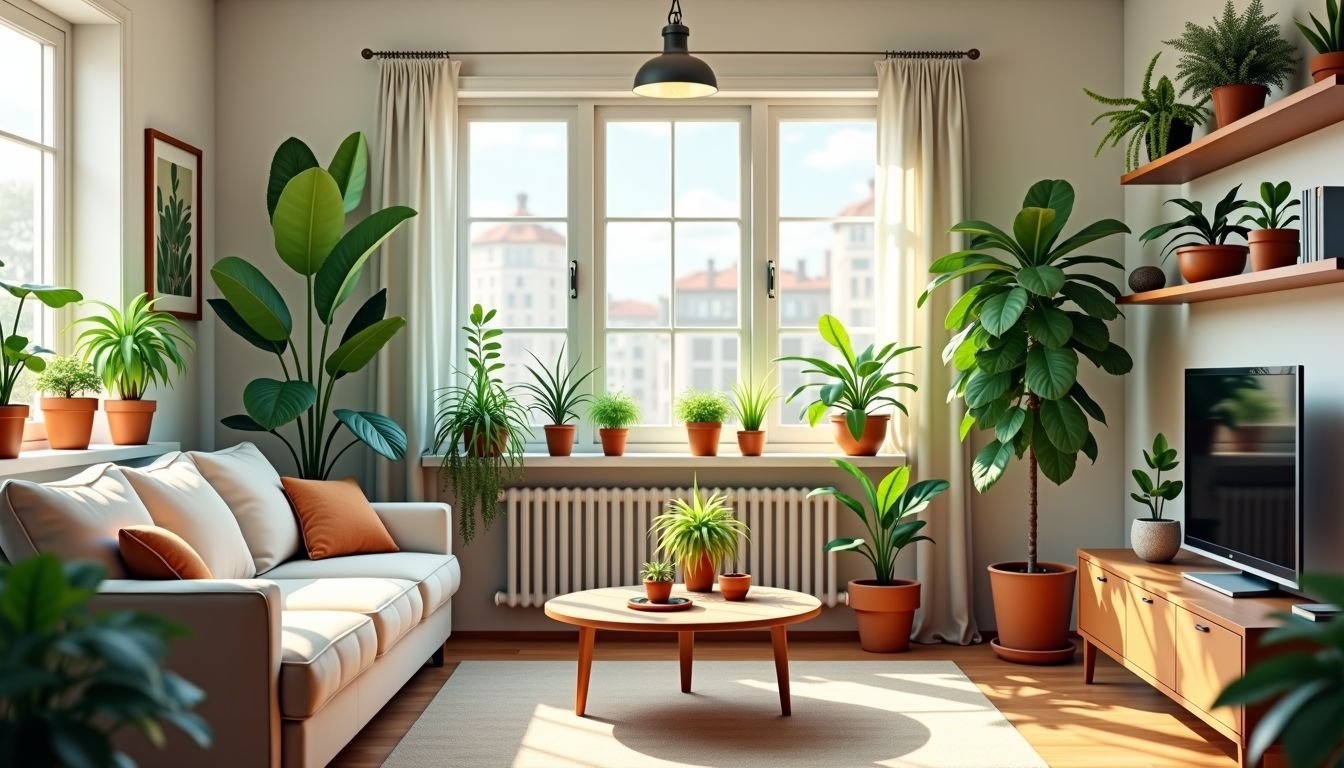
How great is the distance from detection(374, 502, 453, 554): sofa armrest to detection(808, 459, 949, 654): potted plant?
1511 mm

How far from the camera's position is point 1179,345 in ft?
15.5

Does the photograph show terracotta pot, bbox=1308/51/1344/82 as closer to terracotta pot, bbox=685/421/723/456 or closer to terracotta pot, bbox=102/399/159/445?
terracotta pot, bbox=685/421/723/456

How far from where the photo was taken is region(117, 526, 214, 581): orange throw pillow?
3.14 m

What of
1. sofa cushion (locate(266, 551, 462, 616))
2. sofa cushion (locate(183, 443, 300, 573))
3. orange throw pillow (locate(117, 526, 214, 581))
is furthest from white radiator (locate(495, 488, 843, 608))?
orange throw pillow (locate(117, 526, 214, 581))

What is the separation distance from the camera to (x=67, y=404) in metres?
4.11

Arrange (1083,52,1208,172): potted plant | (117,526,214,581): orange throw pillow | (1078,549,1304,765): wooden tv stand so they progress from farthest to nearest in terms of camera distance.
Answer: (1083,52,1208,172): potted plant → (1078,549,1304,765): wooden tv stand → (117,526,214,581): orange throw pillow

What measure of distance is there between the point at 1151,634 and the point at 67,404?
12.0ft

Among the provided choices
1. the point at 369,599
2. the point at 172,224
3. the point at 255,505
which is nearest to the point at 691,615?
the point at 369,599

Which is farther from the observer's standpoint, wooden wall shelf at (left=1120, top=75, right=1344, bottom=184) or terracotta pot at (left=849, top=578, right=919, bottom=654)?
terracotta pot at (left=849, top=578, right=919, bottom=654)

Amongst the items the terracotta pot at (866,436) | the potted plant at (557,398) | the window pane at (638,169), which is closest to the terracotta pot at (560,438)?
the potted plant at (557,398)

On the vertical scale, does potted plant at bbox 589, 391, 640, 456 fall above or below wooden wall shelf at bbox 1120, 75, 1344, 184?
below

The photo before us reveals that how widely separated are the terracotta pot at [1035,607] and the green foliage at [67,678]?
3949 millimetres

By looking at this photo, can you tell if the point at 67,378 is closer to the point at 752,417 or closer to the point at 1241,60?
the point at 752,417

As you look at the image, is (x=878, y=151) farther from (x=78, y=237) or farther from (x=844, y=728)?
(x=78, y=237)
